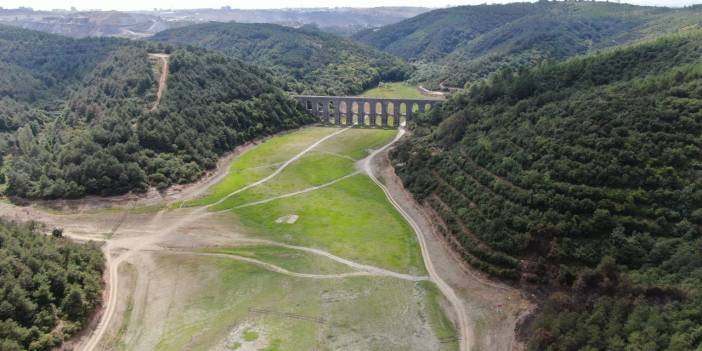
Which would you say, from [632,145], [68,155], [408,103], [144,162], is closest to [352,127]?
[408,103]

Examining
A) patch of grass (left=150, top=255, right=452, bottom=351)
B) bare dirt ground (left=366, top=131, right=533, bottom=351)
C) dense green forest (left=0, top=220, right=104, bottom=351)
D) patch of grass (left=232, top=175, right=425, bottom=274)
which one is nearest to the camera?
dense green forest (left=0, top=220, right=104, bottom=351)

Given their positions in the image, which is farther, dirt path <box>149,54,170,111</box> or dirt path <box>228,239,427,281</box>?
dirt path <box>149,54,170,111</box>

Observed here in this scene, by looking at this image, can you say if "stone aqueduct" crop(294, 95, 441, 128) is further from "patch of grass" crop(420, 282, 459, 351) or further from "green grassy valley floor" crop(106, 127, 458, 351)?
"patch of grass" crop(420, 282, 459, 351)

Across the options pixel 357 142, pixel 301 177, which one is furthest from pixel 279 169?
pixel 357 142

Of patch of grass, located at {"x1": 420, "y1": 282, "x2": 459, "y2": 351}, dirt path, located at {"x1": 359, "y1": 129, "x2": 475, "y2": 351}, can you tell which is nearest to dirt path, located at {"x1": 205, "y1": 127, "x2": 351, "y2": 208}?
dirt path, located at {"x1": 359, "y1": 129, "x2": 475, "y2": 351}

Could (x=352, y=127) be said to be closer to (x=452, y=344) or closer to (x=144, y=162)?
(x=144, y=162)

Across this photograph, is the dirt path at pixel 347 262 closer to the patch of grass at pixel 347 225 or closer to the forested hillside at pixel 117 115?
the patch of grass at pixel 347 225
